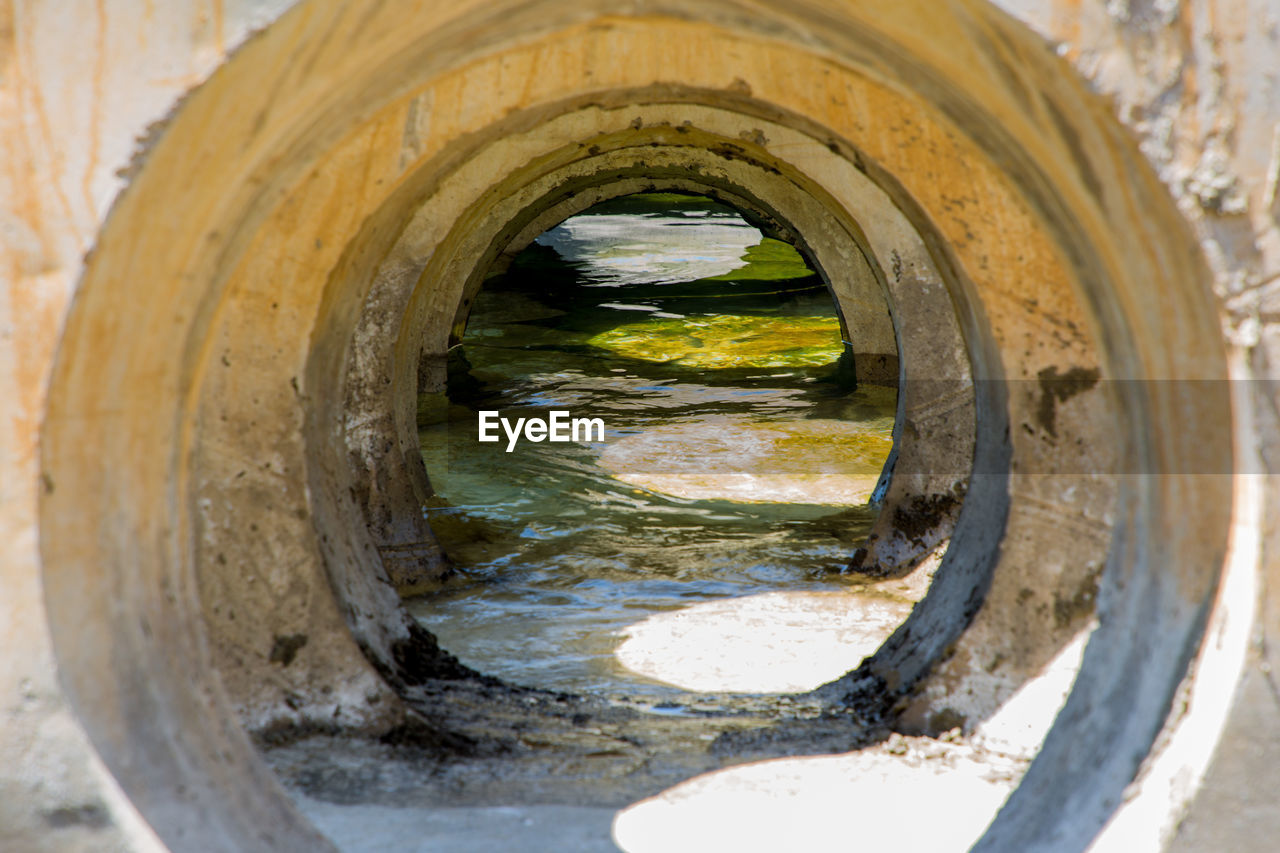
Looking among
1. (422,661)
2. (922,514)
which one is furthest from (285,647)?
(922,514)

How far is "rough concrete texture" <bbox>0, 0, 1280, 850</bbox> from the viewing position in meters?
1.72

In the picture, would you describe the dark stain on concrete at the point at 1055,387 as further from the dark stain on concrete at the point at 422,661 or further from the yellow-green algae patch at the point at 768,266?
the yellow-green algae patch at the point at 768,266

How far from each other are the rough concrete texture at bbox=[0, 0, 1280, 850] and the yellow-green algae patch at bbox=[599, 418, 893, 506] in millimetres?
4347

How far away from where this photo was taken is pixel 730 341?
583 inches

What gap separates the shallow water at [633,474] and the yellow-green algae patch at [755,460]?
3 centimetres

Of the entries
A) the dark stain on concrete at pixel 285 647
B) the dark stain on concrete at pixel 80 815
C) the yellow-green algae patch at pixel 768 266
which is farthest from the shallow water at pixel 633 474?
the yellow-green algae patch at pixel 768 266

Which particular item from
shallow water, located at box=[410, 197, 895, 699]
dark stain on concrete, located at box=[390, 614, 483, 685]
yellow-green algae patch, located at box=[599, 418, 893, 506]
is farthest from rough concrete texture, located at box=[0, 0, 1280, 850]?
yellow-green algae patch, located at box=[599, 418, 893, 506]

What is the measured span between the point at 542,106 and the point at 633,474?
16.5ft

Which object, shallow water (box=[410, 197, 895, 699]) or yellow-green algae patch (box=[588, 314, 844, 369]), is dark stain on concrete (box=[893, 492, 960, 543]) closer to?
shallow water (box=[410, 197, 895, 699])

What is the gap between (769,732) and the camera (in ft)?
11.5

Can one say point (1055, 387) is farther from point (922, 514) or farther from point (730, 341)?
point (730, 341)

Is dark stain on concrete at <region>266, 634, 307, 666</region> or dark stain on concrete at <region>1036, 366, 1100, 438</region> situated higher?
dark stain on concrete at <region>1036, 366, 1100, 438</region>

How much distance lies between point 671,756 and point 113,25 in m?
2.46

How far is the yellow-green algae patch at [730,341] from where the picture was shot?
13492 mm
